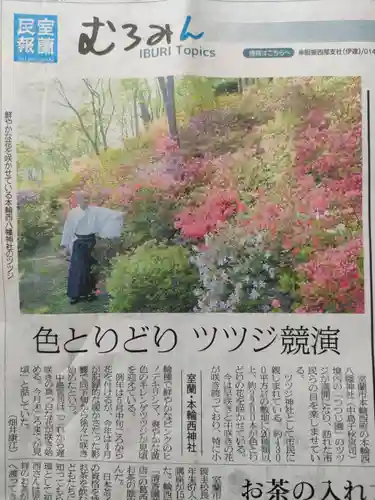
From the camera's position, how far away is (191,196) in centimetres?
54

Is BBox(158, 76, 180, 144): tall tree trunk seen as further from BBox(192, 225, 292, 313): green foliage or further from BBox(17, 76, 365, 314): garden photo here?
BBox(192, 225, 292, 313): green foliage

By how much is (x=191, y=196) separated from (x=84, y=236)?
112 millimetres

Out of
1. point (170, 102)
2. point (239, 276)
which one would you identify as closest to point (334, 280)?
point (239, 276)

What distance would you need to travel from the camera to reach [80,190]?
546 millimetres

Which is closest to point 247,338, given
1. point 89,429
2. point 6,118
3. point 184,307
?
point 184,307

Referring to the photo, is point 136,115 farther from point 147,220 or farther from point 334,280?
point 334,280

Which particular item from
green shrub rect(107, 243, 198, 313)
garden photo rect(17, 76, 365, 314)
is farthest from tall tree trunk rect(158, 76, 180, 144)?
green shrub rect(107, 243, 198, 313)

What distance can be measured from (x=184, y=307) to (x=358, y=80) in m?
0.28

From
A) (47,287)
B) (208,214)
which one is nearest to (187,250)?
(208,214)

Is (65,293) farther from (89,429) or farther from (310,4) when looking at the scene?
(310,4)

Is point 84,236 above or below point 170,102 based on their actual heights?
below

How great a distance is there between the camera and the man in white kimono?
0.54 meters

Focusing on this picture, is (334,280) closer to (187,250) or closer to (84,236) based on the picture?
(187,250)

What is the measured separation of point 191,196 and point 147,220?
5cm
